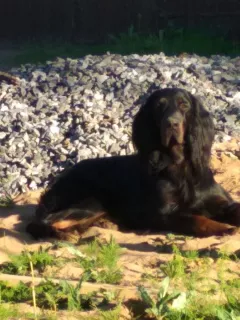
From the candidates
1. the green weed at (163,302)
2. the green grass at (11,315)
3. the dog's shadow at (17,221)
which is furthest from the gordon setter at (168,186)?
the green grass at (11,315)

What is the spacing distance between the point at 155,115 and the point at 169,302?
2408mm

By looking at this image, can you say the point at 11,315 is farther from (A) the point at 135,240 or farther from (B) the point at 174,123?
(B) the point at 174,123

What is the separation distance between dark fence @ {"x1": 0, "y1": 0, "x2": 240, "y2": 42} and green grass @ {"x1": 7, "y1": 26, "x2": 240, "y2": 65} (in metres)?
0.33

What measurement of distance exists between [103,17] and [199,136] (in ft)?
42.1

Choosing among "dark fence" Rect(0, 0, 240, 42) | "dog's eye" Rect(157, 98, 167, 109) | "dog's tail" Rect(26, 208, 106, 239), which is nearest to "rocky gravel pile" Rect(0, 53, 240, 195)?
"dog's tail" Rect(26, 208, 106, 239)

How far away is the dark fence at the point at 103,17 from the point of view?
18141mm

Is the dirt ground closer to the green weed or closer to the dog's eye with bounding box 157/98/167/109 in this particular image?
the green weed

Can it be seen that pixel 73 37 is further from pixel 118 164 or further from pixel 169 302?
pixel 169 302

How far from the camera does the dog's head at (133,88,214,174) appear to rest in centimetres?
688

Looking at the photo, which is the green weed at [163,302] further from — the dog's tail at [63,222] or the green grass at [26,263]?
the dog's tail at [63,222]

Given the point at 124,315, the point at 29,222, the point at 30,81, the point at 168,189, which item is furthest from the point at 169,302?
the point at 30,81

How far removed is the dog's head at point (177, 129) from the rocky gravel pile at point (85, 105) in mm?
1887

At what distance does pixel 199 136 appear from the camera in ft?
22.8

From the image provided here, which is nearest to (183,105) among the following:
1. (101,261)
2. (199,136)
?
(199,136)
